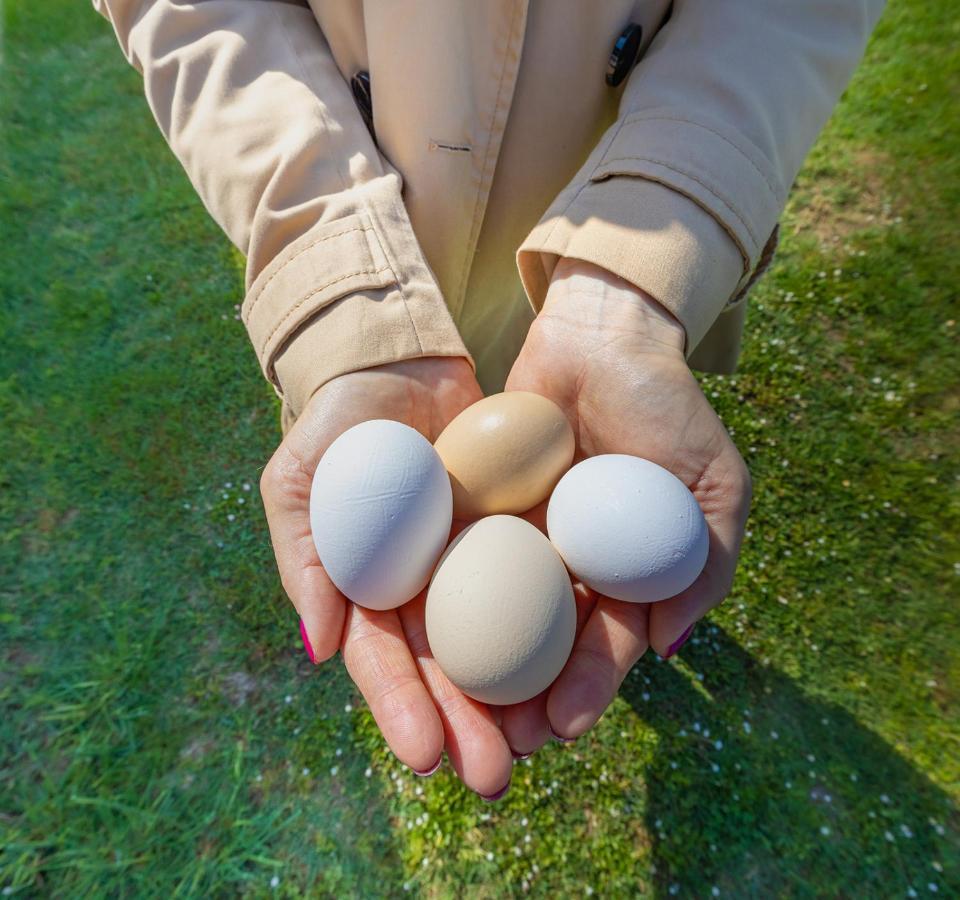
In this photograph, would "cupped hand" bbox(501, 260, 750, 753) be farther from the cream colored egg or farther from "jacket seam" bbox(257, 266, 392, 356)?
"jacket seam" bbox(257, 266, 392, 356)

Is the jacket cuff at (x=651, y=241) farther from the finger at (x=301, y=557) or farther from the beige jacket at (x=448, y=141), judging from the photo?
the finger at (x=301, y=557)

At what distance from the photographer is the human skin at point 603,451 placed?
118cm

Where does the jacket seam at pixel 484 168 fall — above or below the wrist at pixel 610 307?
above

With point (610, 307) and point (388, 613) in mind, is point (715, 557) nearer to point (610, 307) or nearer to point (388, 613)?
point (610, 307)

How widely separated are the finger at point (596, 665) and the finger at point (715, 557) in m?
0.04

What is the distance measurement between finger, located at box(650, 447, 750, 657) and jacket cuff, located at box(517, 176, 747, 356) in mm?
296

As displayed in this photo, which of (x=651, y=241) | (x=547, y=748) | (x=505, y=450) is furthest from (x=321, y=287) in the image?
(x=547, y=748)

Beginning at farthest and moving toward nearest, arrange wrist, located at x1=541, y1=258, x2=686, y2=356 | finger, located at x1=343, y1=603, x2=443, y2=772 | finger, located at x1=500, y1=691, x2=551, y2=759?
wrist, located at x1=541, y1=258, x2=686, y2=356
finger, located at x1=500, y1=691, x2=551, y2=759
finger, located at x1=343, y1=603, x2=443, y2=772

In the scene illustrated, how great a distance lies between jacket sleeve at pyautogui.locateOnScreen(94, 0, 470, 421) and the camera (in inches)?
49.8

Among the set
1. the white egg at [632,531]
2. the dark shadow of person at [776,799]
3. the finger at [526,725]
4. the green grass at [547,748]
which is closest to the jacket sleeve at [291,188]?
the white egg at [632,531]

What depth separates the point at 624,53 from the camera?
1268mm

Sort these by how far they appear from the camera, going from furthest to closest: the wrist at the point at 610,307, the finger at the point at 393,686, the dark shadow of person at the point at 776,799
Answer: the dark shadow of person at the point at 776,799 → the wrist at the point at 610,307 → the finger at the point at 393,686

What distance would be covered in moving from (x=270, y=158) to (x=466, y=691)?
3.45 feet

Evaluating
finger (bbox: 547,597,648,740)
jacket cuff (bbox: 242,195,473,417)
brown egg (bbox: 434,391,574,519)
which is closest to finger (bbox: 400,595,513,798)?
finger (bbox: 547,597,648,740)
